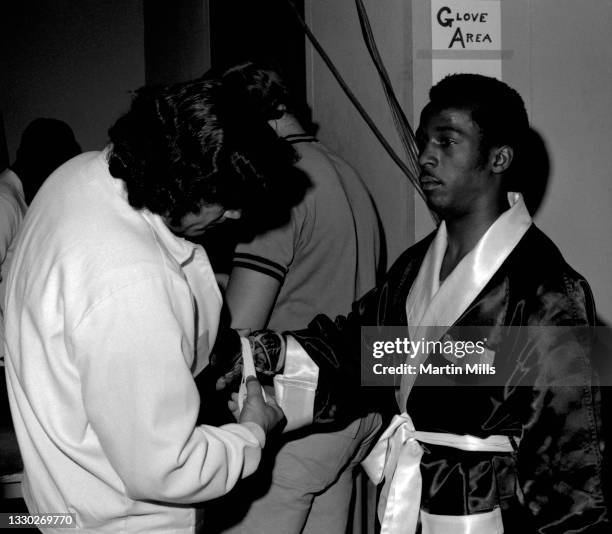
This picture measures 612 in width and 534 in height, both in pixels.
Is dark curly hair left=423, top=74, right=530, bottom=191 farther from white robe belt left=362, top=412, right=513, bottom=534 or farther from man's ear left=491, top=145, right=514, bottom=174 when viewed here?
white robe belt left=362, top=412, right=513, bottom=534

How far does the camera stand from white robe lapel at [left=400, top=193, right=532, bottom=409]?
146 centimetres

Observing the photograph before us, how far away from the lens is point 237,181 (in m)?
1.16

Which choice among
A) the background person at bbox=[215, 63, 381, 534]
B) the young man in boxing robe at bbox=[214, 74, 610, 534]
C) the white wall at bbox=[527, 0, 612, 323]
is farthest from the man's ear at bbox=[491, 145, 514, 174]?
the white wall at bbox=[527, 0, 612, 323]

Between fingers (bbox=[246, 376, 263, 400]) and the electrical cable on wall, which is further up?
the electrical cable on wall

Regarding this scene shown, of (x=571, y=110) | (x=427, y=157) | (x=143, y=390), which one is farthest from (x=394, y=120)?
(x=143, y=390)

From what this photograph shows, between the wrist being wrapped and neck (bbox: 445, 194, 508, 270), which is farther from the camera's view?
the wrist being wrapped

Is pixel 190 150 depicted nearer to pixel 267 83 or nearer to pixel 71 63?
pixel 267 83

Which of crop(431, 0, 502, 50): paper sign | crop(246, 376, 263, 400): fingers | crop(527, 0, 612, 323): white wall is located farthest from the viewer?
crop(527, 0, 612, 323): white wall

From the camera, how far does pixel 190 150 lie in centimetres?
112

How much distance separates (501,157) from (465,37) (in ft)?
1.99

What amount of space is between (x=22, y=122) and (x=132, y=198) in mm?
4202

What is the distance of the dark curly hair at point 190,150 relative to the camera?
1.12 metres

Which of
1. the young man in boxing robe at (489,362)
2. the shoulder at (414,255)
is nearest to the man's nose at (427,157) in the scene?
the young man in boxing robe at (489,362)

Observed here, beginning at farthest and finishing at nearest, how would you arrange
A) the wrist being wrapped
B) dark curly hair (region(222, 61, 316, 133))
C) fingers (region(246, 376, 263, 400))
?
dark curly hair (region(222, 61, 316, 133)) < the wrist being wrapped < fingers (region(246, 376, 263, 400))
